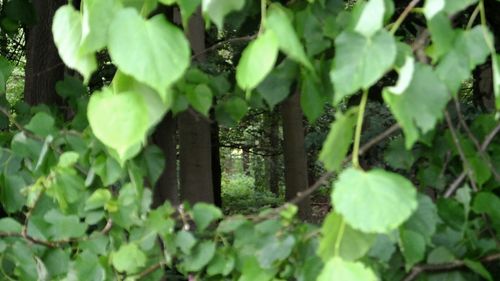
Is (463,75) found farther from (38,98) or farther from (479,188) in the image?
(38,98)

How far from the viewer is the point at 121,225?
1.41 m

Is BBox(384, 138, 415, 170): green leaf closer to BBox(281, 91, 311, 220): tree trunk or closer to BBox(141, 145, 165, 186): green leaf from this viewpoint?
BBox(141, 145, 165, 186): green leaf

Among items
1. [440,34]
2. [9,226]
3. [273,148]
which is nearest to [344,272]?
[440,34]

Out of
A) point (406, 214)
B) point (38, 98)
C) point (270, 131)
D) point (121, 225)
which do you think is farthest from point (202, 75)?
point (270, 131)

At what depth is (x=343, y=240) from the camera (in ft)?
2.51

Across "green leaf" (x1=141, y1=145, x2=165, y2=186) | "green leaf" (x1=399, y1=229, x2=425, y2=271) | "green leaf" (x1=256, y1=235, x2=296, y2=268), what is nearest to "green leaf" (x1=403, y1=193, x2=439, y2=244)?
"green leaf" (x1=399, y1=229, x2=425, y2=271)

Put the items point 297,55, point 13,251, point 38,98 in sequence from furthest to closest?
1. point 38,98
2. point 13,251
3. point 297,55

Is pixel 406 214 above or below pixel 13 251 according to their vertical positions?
above

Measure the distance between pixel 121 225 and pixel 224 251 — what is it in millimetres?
266

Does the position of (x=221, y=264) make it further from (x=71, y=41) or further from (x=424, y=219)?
(x=71, y=41)

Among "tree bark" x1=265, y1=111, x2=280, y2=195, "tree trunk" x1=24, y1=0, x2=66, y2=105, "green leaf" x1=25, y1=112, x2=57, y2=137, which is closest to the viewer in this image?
"green leaf" x1=25, y1=112, x2=57, y2=137

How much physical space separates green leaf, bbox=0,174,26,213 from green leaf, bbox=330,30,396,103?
1.05 m

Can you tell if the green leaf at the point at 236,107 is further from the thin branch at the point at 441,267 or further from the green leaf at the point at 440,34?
the green leaf at the point at 440,34

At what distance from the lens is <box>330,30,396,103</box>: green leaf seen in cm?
71
